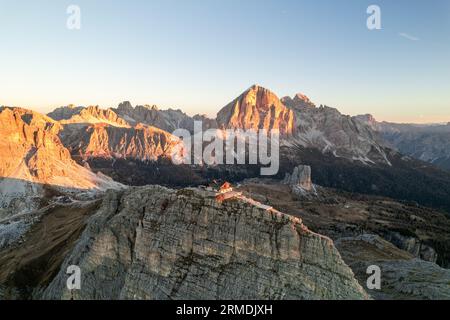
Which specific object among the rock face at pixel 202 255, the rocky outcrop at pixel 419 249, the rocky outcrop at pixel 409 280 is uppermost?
the rock face at pixel 202 255

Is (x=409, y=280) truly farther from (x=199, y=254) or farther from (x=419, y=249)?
(x=419, y=249)

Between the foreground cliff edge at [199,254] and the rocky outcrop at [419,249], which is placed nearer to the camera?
the foreground cliff edge at [199,254]

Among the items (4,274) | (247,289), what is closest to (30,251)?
(4,274)

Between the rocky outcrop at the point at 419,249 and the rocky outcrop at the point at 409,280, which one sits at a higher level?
the rocky outcrop at the point at 409,280

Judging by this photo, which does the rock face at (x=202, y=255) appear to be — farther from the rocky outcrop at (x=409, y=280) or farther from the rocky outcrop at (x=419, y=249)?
the rocky outcrop at (x=419, y=249)

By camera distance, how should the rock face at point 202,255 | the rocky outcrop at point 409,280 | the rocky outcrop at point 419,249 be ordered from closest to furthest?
the rock face at point 202,255, the rocky outcrop at point 409,280, the rocky outcrop at point 419,249

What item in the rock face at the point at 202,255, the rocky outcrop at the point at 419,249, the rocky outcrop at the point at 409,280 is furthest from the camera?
the rocky outcrop at the point at 419,249

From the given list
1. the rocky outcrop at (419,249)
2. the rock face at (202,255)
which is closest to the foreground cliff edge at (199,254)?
the rock face at (202,255)

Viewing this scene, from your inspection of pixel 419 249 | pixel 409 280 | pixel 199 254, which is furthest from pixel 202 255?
pixel 419 249
